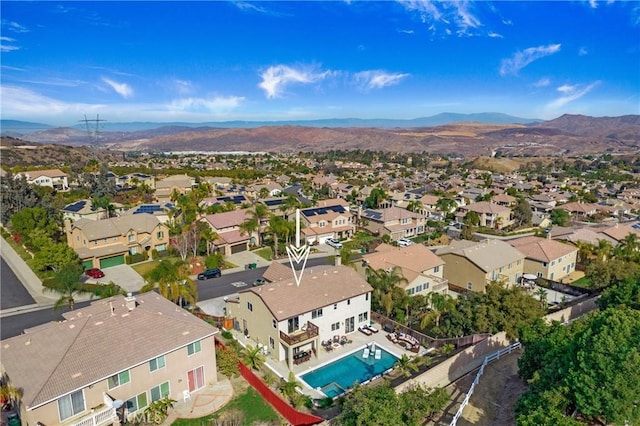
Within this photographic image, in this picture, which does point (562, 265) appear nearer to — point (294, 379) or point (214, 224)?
point (294, 379)

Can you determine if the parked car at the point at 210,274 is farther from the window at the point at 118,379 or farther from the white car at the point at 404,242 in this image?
the white car at the point at 404,242

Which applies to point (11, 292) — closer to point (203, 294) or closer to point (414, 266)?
point (203, 294)

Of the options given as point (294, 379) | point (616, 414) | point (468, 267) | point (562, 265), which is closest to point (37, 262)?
point (294, 379)

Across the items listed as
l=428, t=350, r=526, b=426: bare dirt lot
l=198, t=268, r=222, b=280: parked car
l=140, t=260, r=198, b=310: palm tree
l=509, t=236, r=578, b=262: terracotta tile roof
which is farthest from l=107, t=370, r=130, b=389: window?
l=509, t=236, r=578, b=262: terracotta tile roof

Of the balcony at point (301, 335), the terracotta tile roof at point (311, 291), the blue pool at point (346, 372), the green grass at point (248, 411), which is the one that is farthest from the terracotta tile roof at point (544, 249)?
the green grass at point (248, 411)

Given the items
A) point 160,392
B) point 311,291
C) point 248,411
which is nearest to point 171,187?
point 311,291

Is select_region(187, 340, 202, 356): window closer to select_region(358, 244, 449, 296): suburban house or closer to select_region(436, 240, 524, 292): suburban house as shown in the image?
select_region(358, 244, 449, 296): suburban house
